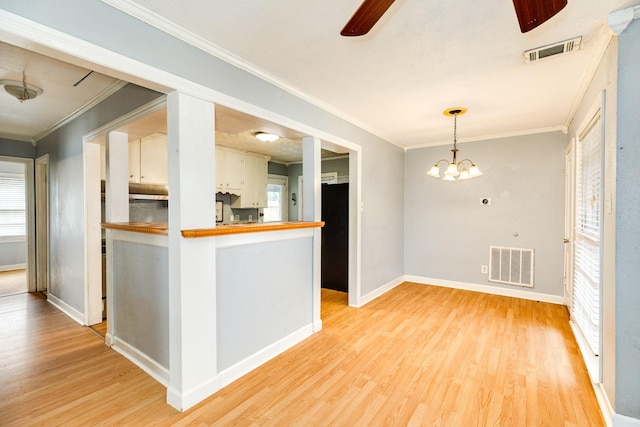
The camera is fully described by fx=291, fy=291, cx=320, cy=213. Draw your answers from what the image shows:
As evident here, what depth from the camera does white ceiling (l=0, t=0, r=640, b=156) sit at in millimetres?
1631

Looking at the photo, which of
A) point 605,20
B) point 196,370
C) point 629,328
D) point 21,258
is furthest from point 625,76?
point 21,258

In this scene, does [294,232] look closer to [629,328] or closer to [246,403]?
[246,403]

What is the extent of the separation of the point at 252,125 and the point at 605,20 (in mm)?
2400

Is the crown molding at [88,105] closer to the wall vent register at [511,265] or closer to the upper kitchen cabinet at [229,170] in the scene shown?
the upper kitchen cabinet at [229,170]

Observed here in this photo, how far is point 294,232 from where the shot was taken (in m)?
2.74

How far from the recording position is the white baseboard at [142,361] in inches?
84.4

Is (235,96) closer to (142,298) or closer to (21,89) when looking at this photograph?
(142,298)

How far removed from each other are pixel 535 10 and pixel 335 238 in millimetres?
3665

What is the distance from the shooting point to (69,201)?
11.3 feet

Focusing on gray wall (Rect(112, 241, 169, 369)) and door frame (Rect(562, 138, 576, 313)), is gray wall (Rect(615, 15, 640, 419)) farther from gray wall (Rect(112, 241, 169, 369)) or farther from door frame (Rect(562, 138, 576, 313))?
gray wall (Rect(112, 241, 169, 369))

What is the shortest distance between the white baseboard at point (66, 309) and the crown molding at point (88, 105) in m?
2.22

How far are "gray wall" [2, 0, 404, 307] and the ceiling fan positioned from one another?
3.65 feet

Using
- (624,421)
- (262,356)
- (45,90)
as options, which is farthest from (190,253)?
(624,421)

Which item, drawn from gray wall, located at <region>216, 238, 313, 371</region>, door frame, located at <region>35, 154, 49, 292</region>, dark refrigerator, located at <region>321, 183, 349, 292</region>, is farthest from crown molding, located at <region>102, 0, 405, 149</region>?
door frame, located at <region>35, 154, 49, 292</region>
